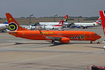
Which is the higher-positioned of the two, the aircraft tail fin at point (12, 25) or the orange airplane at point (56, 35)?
the aircraft tail fin at point (12, 25)

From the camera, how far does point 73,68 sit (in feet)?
87.7

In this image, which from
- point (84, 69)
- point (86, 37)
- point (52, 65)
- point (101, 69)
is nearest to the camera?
point (101, 69)

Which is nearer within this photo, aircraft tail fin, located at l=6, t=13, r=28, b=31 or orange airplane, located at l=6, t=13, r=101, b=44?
orange airplane, located at l=6, t=13, r=101, b=44

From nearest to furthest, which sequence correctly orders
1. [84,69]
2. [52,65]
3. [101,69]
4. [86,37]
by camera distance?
[101,69] < [84,69] < [52,65] < [86,37]

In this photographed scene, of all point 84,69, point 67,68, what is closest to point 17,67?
point 67,68

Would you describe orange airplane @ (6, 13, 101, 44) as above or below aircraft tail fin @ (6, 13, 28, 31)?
below

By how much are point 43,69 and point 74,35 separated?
109 ft

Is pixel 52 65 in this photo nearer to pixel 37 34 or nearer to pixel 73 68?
pixel 73 68

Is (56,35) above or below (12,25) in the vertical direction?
below

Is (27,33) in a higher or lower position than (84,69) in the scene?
higher

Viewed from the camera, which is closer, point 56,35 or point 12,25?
point 56,35

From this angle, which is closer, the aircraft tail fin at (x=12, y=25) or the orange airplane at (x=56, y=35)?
the orange airplane at (x=56, y=35)

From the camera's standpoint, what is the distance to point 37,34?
59500mm

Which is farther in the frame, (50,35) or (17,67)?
(50,35)
